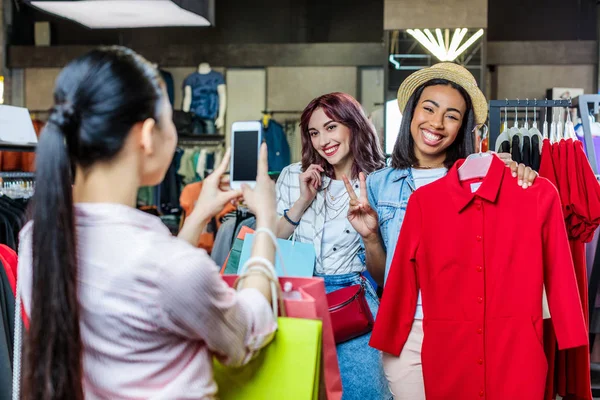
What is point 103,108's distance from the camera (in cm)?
118

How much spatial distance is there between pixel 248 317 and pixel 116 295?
240 mm

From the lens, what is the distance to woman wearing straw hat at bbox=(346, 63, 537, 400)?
234cm

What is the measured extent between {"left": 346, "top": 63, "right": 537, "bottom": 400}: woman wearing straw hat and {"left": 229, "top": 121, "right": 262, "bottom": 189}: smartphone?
376 millimetres

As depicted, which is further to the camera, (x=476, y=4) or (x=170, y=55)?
(x=170, y=55)

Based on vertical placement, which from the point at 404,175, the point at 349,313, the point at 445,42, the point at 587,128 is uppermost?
the point at 445,42

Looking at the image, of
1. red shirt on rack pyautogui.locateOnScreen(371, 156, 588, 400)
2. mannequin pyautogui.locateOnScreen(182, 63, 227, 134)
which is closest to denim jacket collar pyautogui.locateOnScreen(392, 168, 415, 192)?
red shirt on rack pyautogui.locateOnScreen(371, 156, 588, 400)

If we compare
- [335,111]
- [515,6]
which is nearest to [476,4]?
[515,6]

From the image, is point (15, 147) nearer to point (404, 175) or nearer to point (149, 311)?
point (404, 175)

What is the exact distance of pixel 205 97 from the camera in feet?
33.8

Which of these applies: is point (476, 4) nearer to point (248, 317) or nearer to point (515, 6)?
point (515, 6)

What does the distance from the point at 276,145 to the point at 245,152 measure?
727 cm

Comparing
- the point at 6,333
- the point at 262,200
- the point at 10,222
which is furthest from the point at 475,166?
the point at 10,222

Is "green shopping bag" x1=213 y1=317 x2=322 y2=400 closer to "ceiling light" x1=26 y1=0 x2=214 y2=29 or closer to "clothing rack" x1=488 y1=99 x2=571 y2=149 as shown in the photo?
"clothing rack" x1=488 y1=99 x2=571 y2=149

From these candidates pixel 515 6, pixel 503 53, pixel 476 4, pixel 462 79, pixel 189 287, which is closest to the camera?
pixel 189 287
